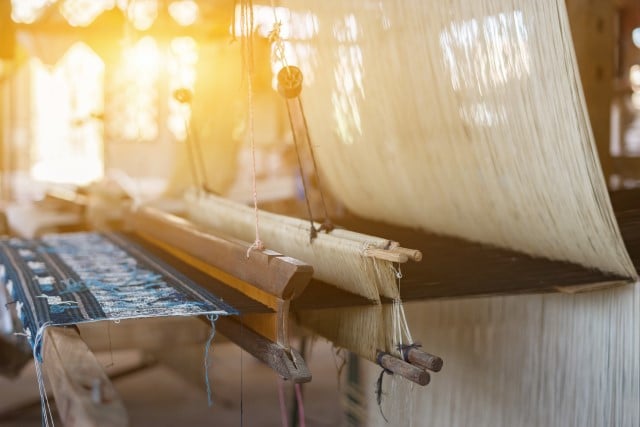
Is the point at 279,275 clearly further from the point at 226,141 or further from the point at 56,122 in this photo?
the point at 56,122

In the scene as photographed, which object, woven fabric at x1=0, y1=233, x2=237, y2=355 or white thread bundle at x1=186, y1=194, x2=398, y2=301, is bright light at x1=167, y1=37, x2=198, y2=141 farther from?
white thread bundle at x1=186, y1=194, x2=398, y2=301

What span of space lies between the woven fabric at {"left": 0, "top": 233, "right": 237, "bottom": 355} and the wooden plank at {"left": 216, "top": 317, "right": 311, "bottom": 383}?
107 millimetres

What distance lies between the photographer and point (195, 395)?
5.06 metres

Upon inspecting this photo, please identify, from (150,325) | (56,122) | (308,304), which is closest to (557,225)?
(308,304)

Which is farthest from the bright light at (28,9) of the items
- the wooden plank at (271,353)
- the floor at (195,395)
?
the wooden plank at (271,353)

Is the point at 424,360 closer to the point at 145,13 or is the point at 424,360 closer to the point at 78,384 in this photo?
the point at 78,384

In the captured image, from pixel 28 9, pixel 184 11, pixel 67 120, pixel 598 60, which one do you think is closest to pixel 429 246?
pixel 598 60

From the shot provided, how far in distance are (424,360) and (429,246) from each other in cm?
98

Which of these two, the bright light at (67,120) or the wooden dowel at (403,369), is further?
the bright light at (67,120)

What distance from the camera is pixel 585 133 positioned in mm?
1892

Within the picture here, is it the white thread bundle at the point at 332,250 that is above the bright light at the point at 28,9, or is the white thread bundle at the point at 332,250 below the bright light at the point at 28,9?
below

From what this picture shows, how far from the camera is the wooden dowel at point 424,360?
5.44 feet

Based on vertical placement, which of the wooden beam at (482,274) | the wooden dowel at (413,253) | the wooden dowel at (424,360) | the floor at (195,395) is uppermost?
the wooden dowel at (413,253)

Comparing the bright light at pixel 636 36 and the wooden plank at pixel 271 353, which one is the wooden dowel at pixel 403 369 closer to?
the wooden plank at pixel 271 353
